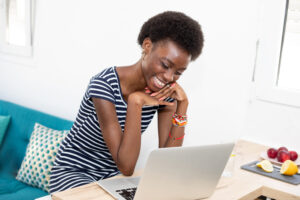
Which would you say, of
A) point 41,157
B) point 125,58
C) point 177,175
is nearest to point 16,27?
point 125,58

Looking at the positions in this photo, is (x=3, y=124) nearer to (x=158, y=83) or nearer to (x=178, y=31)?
(x=158, y=83)

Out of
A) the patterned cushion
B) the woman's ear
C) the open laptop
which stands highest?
the woman's ear

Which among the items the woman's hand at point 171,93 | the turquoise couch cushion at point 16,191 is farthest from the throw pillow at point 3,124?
the woman's hand at point 171,93

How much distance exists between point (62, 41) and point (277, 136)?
5.09ft

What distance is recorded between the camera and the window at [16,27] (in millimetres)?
2648

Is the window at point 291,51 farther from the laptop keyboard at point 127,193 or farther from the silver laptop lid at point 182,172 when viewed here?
the laptop keyboard at point 127,193

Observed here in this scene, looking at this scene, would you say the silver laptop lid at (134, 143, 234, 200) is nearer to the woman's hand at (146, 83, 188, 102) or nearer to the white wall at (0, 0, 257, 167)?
the woman's hand at (146, 83, 188, 102)

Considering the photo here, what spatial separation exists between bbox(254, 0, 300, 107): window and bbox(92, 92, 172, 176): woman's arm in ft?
2.93

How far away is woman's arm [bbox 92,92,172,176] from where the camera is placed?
123 centimetres

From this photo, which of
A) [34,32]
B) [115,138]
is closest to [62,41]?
[34,32]

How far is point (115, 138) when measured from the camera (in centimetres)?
124

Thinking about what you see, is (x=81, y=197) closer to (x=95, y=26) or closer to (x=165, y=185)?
(x=165, y=185)

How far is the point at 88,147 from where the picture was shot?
56.3 inches

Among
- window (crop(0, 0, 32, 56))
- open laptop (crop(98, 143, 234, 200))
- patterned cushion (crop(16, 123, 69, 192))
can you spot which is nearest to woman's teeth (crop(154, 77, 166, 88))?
open laptop (crop(98, 143, 234, 200))
